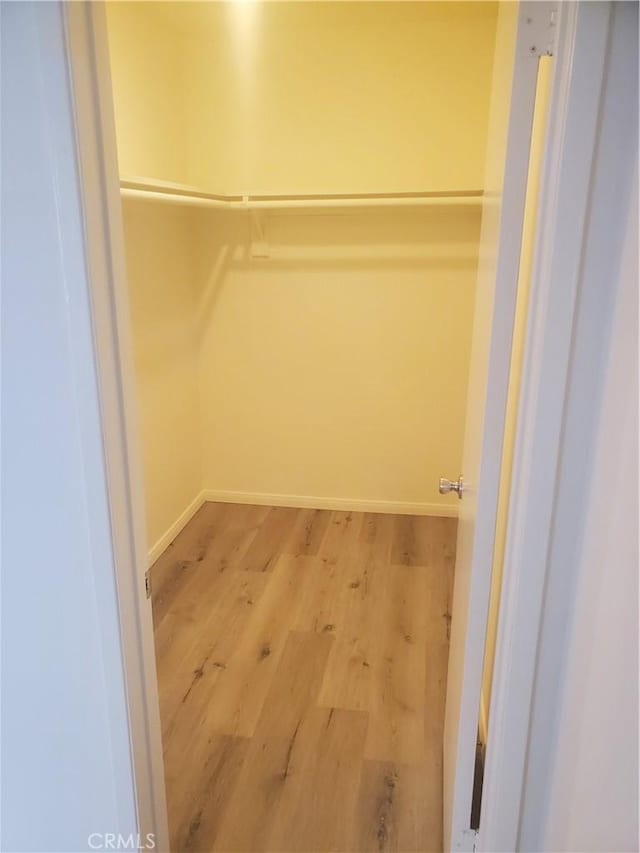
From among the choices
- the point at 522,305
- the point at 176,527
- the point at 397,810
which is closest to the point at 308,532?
the point at 176,527

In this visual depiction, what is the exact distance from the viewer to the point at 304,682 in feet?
7.49

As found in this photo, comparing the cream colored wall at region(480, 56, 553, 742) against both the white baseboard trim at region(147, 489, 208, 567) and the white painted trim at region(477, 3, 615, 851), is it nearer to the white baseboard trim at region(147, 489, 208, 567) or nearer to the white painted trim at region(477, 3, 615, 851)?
the white painted trim at region(477, 3, 615, 851)

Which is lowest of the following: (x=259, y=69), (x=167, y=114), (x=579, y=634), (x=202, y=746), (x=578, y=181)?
(x=202, y=746)

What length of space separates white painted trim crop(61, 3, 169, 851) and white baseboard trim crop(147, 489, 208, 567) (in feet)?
5.49

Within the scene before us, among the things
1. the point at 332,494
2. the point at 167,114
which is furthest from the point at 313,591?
the point at 167,114

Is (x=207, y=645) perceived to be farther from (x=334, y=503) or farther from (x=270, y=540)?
(x=334, y=503)

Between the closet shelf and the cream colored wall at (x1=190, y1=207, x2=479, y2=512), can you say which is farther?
the cream colored wall at (x1=190, y1=207, x2=479, y2=512)

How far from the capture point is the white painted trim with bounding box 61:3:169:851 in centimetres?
96

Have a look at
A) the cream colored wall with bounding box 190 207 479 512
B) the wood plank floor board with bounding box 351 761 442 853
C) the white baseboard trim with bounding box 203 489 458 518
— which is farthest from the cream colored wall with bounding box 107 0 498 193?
the wood plank floor board with bounding box 351 761 442 853

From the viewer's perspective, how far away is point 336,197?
3.14 metres

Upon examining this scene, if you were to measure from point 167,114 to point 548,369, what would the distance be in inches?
109

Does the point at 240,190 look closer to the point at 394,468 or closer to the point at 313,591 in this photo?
the point at 394,468

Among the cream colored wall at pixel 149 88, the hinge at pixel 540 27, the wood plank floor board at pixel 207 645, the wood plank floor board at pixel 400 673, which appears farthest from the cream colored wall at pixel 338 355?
the hinge at pixel 540 27

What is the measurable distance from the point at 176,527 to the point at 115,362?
2.48 m
